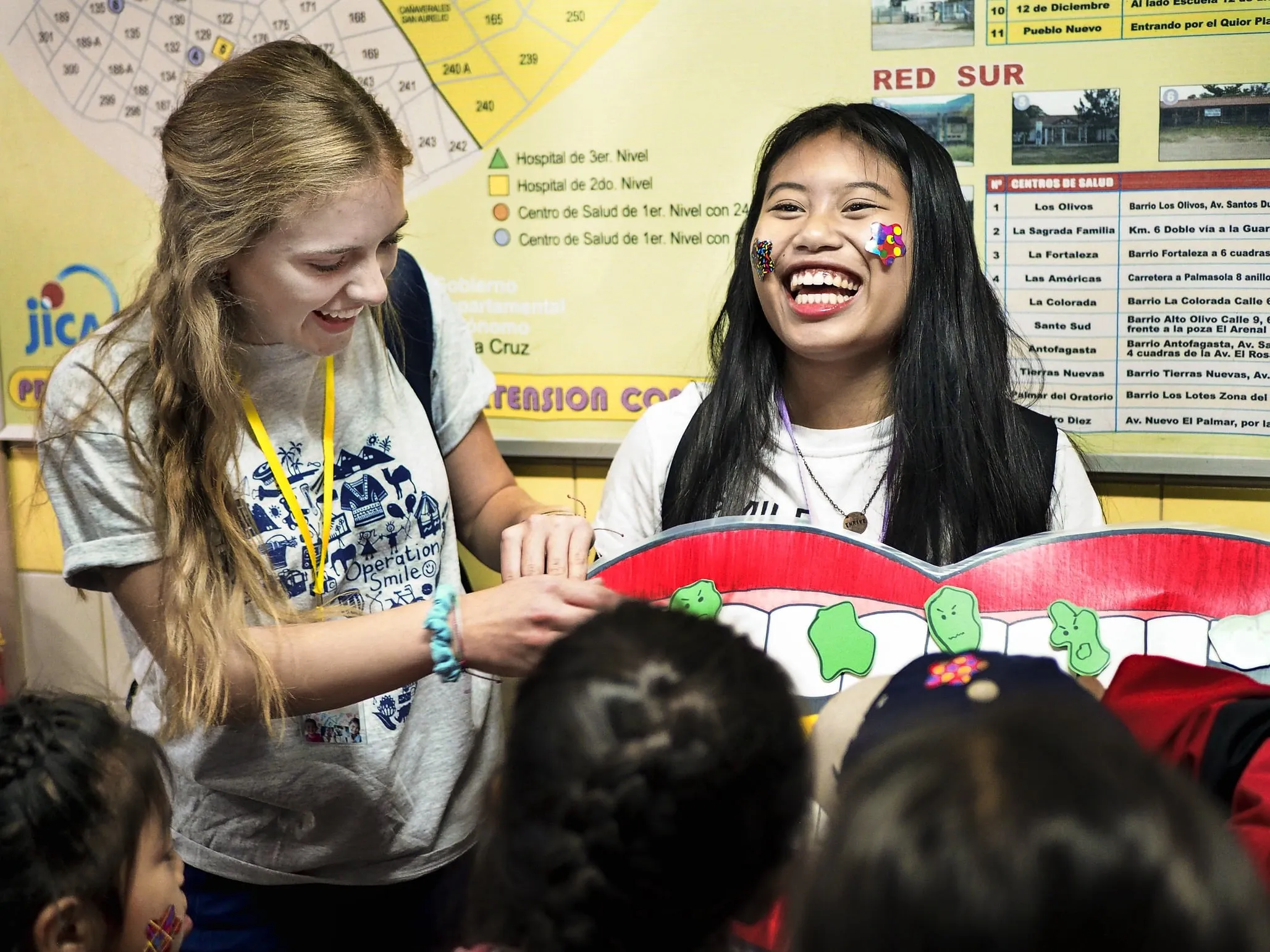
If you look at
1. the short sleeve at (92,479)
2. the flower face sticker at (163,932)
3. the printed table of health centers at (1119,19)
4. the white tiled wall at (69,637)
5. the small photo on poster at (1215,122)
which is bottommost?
the white tiled wall at (69,637)

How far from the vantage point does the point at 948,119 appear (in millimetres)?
1973

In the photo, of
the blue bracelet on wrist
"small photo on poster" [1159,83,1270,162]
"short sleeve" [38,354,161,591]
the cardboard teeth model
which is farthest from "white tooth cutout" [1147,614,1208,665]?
"short sleeve" [38,354,161,591]

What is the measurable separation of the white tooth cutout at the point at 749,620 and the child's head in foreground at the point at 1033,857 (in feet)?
2.28

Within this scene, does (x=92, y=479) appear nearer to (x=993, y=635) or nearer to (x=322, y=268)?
(x=322, y=268)

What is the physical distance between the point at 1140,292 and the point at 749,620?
1.03m

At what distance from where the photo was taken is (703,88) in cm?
209

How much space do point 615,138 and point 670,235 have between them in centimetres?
21

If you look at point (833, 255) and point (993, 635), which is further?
point (833, 255)

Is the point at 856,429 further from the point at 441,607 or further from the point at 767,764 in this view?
the point at 767,764

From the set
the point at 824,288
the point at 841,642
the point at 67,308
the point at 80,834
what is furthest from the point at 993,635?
the point at 67,308

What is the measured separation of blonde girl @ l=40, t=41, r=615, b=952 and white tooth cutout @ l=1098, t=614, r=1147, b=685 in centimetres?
57

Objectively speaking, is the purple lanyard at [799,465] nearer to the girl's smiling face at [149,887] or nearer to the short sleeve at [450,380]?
the short sleeve at [450,380]

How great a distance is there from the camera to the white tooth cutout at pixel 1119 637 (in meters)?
1.30

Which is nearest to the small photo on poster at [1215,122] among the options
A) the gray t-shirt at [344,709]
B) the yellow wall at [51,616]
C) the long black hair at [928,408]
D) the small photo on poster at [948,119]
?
the small photo on poster at [948,119]
